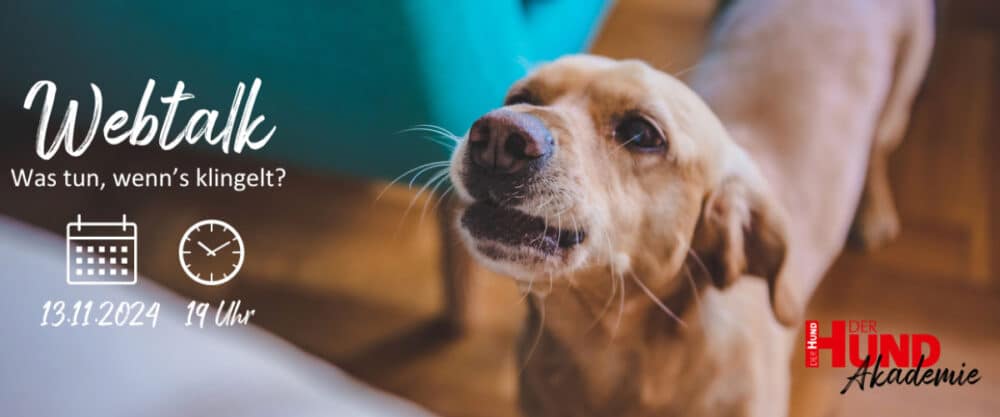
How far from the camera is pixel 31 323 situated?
0.42 m

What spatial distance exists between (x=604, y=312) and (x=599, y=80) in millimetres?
145

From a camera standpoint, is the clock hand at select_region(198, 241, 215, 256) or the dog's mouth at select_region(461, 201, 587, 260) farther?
the clock hand at select_region(198, 241, 215, 256)

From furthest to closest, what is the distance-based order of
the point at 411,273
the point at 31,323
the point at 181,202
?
the point at 411,273 → the point at 181,202 → the point at 31,323

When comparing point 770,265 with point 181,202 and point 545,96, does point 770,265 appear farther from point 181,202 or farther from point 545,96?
point 181,202

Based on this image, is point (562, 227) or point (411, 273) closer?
point (562, 227)

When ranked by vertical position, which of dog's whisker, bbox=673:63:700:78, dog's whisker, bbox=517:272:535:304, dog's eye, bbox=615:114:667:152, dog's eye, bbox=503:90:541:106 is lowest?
dog's whisker, bbox=517:272:535:304

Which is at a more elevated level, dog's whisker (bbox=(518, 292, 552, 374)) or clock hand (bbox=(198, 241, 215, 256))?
clock hand (bbox=(198, 241, 215, 256))

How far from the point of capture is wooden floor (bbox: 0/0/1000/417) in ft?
1.86

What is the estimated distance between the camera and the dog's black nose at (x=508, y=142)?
43 cm

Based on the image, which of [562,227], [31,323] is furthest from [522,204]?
[31,323]

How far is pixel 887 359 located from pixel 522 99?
33 centimetres

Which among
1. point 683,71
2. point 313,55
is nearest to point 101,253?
point 313,55

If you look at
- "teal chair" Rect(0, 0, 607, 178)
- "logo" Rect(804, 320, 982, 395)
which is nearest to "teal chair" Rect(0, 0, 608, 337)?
"teal chair" Rect(0, 0, 607, 178)

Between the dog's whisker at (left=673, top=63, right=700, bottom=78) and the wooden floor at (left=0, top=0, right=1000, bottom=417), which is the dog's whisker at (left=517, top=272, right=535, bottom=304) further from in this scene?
the dog's whisker at (left=673, top=63, right=700, bottom=78)
